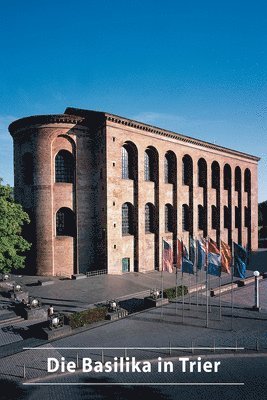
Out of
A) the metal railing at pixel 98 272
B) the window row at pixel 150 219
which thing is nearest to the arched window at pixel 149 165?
the window row at pixel 150 219

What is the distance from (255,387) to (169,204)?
86.6 ft

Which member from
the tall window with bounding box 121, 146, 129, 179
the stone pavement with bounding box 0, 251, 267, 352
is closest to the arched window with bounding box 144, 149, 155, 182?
the tall window with bounding box 121, 146, 129, 179

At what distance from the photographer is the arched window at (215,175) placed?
141 feet

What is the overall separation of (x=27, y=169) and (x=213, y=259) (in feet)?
75.6

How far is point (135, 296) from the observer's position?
923 inches

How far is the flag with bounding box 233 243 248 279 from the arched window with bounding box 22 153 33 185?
23.2m

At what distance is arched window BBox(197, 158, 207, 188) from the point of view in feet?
134

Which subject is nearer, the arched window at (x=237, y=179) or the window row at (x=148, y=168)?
the window row at (x=148, y=168)

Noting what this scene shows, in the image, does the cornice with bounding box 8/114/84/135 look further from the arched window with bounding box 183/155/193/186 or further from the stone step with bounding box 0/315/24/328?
the stone step with bounding box 0/315/24/328

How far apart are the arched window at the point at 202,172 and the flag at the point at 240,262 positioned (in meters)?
24.3

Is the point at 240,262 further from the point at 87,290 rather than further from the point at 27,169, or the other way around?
the point at 27,169

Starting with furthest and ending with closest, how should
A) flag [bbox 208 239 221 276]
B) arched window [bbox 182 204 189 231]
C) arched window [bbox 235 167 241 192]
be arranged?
arched window [bbox 235 167 241 192] < arched window [bbox 182 204 189 231] < flag [bbox 208 239 221 276]

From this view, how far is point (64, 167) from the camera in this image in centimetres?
3084

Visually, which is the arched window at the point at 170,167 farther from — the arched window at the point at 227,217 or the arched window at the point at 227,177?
the arched window at the point at 227,217
